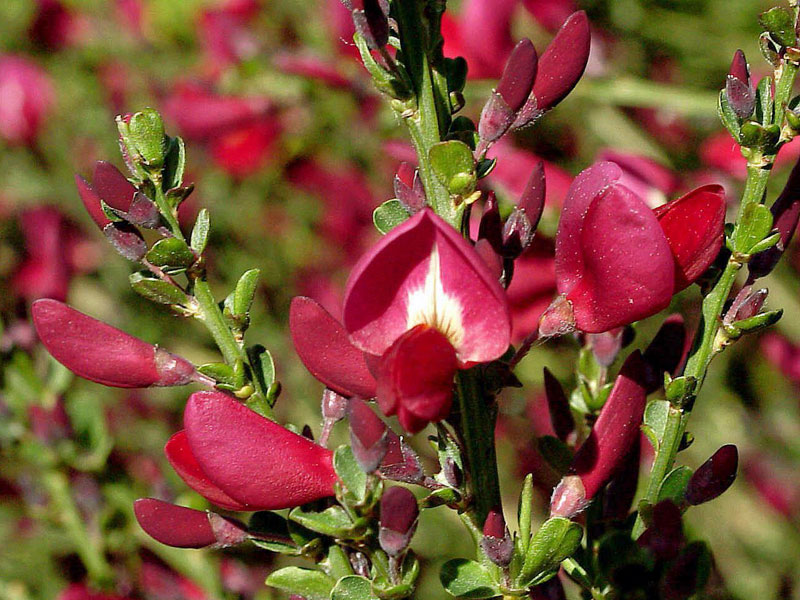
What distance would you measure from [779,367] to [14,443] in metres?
1.42

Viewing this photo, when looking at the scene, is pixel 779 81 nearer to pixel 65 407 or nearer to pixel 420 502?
pixel 420 502

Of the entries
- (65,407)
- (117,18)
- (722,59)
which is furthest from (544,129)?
(117,18)

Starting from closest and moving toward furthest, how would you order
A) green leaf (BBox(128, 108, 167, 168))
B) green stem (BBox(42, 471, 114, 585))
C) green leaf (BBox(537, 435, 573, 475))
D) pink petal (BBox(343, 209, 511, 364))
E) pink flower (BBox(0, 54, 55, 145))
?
pink petal (BBox(343, 209, 511, 364)) → green leaf (BBox(128, 108, 167, 168)) → green leaf (BBox(537, 435, 573, 475)) → green stem (BBox(42, 471, 114, 585)) → pink flower (BBox(0, 54, 55, 145))

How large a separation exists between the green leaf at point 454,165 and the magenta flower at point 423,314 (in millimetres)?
61

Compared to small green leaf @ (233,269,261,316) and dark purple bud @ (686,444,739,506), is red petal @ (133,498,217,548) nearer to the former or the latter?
small green leaf @ (233,269,261,316)

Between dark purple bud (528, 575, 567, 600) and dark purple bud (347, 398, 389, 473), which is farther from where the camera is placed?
dark purple bud (528, 575, 567, 600)

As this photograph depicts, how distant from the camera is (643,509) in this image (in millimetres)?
710

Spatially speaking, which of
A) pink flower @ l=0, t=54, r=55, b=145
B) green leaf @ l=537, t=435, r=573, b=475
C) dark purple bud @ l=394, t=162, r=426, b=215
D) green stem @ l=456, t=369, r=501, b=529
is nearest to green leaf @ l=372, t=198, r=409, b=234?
dark purple bud @ l=394, t=162, r=426, b=215

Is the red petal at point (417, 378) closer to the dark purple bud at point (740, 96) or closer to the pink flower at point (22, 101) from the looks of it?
the dark purple bud at point (740, 96)

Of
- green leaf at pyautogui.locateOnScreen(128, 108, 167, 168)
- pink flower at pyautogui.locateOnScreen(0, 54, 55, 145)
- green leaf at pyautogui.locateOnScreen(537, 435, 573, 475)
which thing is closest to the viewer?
green leaf at pyautogui.locateOnScreen(128, 108, 167, 168)

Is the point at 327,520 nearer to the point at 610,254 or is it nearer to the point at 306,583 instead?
the point at 306,583

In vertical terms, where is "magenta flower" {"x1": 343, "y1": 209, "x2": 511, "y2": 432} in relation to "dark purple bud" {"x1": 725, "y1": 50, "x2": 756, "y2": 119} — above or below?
below

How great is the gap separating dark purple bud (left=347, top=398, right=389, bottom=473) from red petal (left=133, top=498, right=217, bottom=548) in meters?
0.17

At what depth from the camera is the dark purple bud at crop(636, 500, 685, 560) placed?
667 mm
